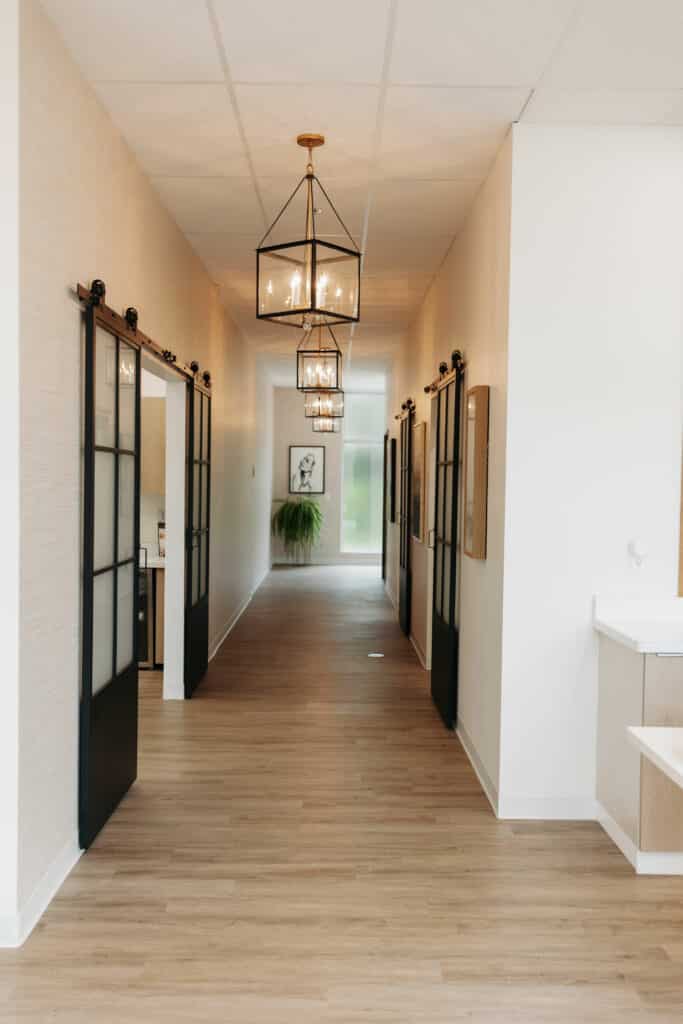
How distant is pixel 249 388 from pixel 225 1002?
27.6ft

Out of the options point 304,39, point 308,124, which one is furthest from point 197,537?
point 304,39

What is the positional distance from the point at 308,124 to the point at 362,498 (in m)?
12.6

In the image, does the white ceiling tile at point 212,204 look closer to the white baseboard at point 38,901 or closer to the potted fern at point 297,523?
the white baseboard at point 38,901

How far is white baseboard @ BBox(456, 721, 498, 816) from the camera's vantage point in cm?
418

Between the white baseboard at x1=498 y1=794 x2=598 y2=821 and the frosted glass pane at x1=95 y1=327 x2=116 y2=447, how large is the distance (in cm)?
231

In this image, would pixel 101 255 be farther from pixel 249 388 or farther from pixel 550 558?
pixel 249 388

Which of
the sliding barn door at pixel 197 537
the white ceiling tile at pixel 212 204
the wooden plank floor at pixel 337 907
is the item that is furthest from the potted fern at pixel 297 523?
the wooden plank floor at pixel 337 907

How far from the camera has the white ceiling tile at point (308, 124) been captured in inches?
143

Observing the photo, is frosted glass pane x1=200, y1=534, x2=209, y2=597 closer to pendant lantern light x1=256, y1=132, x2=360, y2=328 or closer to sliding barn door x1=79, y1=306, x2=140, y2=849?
sliding barn door x1=79, y1=306, x2=140, y2=849

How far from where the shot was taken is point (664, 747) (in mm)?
2406

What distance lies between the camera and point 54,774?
3246 millimetres

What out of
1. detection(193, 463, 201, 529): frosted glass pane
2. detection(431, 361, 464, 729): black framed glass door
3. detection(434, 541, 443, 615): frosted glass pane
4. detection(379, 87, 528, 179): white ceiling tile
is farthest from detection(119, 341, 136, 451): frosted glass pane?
detection(434, 541, 443, 615): frosted glass pane

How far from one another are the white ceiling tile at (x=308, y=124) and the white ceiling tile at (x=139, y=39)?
289 mm

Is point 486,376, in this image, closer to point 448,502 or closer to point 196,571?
point 448,502
